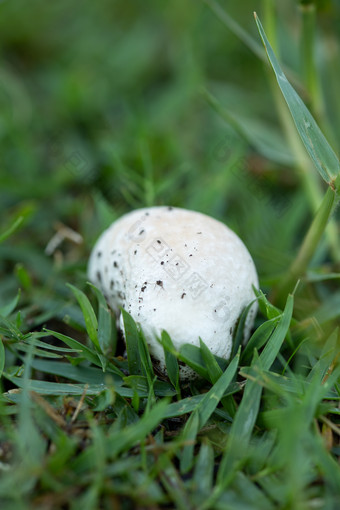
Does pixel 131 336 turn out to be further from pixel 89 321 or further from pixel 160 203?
pixel 160 203

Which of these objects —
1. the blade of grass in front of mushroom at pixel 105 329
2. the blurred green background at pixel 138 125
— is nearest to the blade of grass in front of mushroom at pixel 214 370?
the blade of grass in front of mushroom at pixel 105 329

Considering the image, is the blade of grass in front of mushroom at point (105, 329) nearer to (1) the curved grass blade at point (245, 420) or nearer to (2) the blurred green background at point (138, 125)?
(2) the blurred green background at point (138, 125)

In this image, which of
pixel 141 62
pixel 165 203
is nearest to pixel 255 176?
pixel 165 203

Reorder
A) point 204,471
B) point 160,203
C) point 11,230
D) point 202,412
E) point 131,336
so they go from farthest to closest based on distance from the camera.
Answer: point 160,203 < point 11,230 < point 131,336 < point 202,412 < point 204,471

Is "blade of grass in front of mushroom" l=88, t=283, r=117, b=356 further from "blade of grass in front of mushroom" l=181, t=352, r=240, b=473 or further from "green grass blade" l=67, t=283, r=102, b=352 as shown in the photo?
"blade of grass in front of mushroom" l=181, t=352, r=240, b=473

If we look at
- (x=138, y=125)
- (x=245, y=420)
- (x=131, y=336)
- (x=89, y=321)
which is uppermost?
(x=138, y=125)

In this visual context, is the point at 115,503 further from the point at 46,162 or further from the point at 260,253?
the point at 46,162

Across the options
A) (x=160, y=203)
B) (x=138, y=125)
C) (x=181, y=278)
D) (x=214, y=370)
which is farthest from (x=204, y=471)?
(x=138, y=125)
